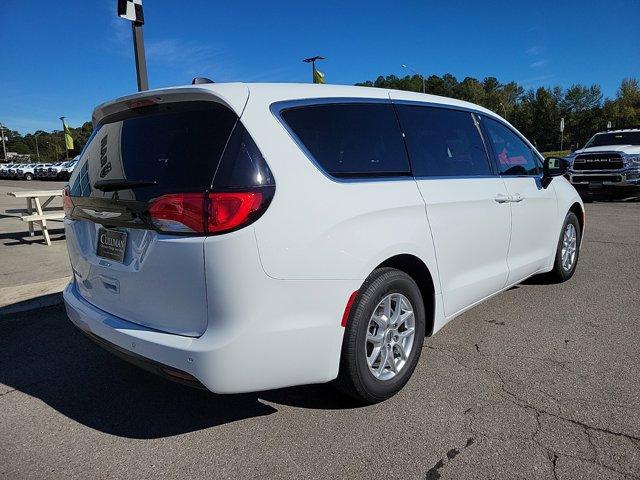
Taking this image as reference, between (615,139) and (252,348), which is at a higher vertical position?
(615,139)

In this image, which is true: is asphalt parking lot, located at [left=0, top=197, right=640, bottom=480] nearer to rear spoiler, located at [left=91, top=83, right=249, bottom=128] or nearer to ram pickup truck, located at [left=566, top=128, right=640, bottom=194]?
rear spoiler, located at [left=91, top=83, right=249, bottom=128]

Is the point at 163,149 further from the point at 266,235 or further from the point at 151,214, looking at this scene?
the point at 266,235

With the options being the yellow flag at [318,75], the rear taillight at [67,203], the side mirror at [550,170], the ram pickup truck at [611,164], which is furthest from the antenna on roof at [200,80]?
the yellow flag at [318,75]

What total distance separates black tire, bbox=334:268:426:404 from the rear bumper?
86 millimetres

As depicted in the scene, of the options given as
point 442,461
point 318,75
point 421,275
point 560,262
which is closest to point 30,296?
point 421,275

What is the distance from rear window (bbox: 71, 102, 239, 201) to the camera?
2.30 meters

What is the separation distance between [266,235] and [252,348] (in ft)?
1.74

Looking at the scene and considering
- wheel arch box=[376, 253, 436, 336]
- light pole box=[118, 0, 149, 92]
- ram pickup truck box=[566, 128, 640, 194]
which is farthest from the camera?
ram pickup truck box=[566, 128, 640, 194]

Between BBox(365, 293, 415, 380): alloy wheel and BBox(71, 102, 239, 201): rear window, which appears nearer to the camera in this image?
BBox(71, 102, 239, 201): rear window

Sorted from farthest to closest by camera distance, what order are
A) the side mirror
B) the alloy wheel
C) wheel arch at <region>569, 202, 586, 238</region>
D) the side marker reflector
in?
wheel arch at <region>569, 202, 586, 238</region> < the side mirror < the alloy wheel < the side marker reflector

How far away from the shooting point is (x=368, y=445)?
2.48m

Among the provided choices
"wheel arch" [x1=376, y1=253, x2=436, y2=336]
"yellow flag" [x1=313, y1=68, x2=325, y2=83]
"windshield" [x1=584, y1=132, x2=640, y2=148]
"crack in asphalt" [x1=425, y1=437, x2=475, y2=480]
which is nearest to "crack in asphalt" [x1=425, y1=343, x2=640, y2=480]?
"crack in asphalt" [x1=425, y1=437, x2=475, y2=480]

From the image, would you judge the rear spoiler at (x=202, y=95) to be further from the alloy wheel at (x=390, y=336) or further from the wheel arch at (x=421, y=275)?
the alloy wheel at (x=390, y=336)

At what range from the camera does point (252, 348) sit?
2.26 meters
